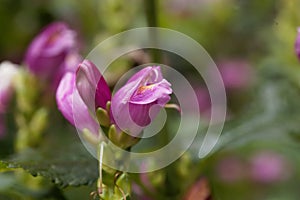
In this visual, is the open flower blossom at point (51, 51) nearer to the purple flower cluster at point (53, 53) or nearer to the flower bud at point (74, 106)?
the purple flower cluster at point (53, 53)

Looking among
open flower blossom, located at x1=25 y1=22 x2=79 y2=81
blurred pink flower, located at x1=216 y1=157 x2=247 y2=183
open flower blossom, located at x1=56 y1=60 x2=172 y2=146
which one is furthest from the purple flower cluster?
blurred pink flower, located at x1=216 y1=157 x2=247 y2=183

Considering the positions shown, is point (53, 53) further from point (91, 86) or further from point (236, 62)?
point (236, 62)

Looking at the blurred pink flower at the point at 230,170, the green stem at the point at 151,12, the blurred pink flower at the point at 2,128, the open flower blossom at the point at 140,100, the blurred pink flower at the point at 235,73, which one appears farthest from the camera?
the blurred pink flower at the point at 235,73

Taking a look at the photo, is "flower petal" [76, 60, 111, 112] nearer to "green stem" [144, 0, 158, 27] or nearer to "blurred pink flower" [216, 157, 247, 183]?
"green stem" [144, 0, 158, 27]

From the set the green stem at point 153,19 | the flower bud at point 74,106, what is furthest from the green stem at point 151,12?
the flower bud at point 74,106

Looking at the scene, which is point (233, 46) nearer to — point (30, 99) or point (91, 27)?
point (91, 27)

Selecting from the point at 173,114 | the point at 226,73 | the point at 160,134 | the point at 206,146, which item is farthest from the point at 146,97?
the point at 226,73

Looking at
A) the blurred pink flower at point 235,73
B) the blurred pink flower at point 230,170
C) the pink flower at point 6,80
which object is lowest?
the blurred pink flower at point 230,170

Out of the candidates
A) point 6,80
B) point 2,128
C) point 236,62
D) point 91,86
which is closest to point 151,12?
point 91,86
